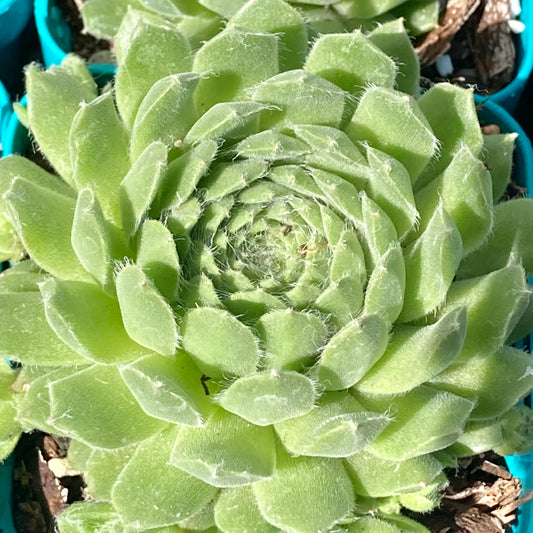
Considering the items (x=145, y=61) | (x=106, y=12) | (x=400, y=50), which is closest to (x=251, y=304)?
(x=145, y=61)

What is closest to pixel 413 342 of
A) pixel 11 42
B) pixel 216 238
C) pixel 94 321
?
pixel 216 238

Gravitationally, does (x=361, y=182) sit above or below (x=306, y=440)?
above

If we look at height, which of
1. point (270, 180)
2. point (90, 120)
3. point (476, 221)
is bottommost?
point (476, 221)

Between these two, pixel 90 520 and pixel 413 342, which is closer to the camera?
pixel 413 342

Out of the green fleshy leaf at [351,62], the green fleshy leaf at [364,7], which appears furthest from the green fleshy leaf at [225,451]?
the green fleshy leaf at [364,7]

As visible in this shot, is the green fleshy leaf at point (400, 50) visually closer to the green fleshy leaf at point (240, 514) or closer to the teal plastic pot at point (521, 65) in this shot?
the teal plastic pot at point (521, 65)

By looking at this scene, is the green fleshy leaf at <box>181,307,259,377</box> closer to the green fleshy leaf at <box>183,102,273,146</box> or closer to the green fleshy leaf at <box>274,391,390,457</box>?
the green fleshy leaf at <box>274,391,390,457</box>

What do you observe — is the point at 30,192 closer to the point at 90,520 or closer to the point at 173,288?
the point at 173,288

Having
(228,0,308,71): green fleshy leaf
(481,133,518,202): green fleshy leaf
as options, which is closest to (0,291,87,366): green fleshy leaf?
(228,0,308,71): green fleshy leaf
